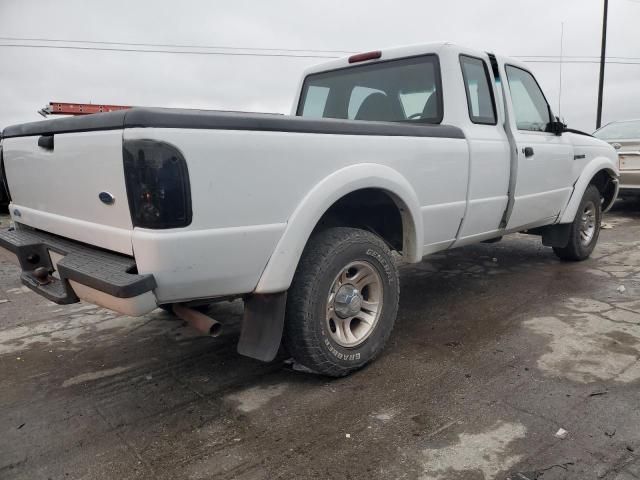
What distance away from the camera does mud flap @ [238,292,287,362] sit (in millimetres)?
2717

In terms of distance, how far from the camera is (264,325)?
2.75m

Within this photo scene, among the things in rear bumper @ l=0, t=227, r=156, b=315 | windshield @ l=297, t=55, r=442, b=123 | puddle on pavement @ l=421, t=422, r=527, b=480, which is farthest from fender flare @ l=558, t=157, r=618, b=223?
rear bumper @ l=0, t=227, r=156, b=315

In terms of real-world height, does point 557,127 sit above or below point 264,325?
above

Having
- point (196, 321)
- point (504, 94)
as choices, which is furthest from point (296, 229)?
point (504, 94)

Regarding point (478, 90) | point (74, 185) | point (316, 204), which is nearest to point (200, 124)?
point (316, 204)

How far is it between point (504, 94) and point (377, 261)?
84.1 inches

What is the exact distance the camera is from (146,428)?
2611 mm

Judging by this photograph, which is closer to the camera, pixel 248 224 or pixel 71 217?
pixel 248 224

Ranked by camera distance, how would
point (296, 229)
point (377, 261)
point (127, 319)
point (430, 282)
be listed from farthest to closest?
point (430, 282) < point (127, 319) < point (377, 261) < point (296, 229)

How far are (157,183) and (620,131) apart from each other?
9.43 meters

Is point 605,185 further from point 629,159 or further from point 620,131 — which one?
point 620,131

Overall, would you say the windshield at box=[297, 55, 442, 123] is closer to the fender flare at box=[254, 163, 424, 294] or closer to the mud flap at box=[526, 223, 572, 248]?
the fender flare at box=[254, 163, 424, 294]

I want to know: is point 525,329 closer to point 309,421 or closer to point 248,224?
point 309,421

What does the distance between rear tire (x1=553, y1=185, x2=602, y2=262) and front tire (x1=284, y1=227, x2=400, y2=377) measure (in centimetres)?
326
